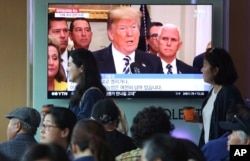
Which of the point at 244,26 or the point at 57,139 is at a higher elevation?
the point at 244,26

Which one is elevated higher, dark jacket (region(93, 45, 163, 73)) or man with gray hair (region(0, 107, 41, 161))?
dark jacket (region(93, 45, 163, 73))

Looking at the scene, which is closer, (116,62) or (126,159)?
(126,159)

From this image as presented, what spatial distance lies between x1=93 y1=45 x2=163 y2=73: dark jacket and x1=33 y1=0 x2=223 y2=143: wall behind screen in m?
0.34

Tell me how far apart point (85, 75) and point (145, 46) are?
7.49 feet

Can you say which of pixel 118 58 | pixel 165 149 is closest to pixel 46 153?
pixel 165 149

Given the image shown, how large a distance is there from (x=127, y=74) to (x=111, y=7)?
713mm

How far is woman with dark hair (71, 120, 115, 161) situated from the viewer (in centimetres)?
279

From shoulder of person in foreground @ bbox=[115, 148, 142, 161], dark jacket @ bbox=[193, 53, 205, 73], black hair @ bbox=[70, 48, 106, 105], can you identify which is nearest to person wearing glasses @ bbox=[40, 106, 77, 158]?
shoulder of person in foreground @ bbox=[115, 148, 142, 161]

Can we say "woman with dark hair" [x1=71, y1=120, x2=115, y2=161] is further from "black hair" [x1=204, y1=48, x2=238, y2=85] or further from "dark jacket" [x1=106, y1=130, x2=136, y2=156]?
"black hair" [x1=204, y1=48, x2=238, y2=85]

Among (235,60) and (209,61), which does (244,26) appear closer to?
(235,60)

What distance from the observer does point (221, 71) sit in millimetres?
4324

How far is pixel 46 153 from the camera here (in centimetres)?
237

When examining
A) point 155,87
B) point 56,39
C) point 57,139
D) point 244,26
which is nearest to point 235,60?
point 244,26

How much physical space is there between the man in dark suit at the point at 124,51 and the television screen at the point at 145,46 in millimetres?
43
